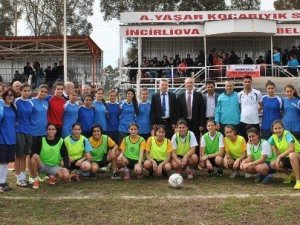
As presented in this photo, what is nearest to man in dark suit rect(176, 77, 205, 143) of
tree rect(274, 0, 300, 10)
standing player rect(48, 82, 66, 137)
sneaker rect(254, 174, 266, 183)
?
sneaker rect(254, 174, 266, 183)

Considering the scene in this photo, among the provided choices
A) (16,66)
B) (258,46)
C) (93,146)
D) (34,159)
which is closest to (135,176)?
(93,146)

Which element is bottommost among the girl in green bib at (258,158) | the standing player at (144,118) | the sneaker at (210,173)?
the sneaker at (210,173)

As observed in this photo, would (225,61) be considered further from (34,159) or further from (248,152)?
(34,159)

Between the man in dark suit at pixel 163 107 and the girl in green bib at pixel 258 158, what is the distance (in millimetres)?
1871

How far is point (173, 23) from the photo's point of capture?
24.1 m

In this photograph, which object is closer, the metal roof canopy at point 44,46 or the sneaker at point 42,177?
the sneaker at point 42,177

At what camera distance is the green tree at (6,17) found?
49.0 meters

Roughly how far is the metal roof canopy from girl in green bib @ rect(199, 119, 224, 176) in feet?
52.4

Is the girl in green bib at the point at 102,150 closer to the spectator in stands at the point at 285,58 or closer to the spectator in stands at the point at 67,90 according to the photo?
the spectator in stands at the point at 67,90

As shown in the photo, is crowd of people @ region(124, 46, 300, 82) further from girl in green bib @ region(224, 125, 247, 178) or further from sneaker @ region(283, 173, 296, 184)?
sneaker @ region(283, 173, 296, 184)

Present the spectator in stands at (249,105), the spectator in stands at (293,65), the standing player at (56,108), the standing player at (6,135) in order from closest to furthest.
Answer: the standing player at (6,135) < the standing player at (56,108) < the spectator in stands at (249,105) < the spectator in stands at (293,65)

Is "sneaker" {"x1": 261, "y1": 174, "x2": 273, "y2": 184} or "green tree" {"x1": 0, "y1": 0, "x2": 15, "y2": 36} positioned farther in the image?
"green tree" {"x1": 0, "y1": 0, "x2": 15, "y2": 36}

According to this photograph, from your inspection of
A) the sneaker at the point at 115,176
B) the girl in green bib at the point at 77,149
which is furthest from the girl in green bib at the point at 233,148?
the girl in green bib at the point at 77,149

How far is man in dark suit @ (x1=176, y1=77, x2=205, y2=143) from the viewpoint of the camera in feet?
33.0
